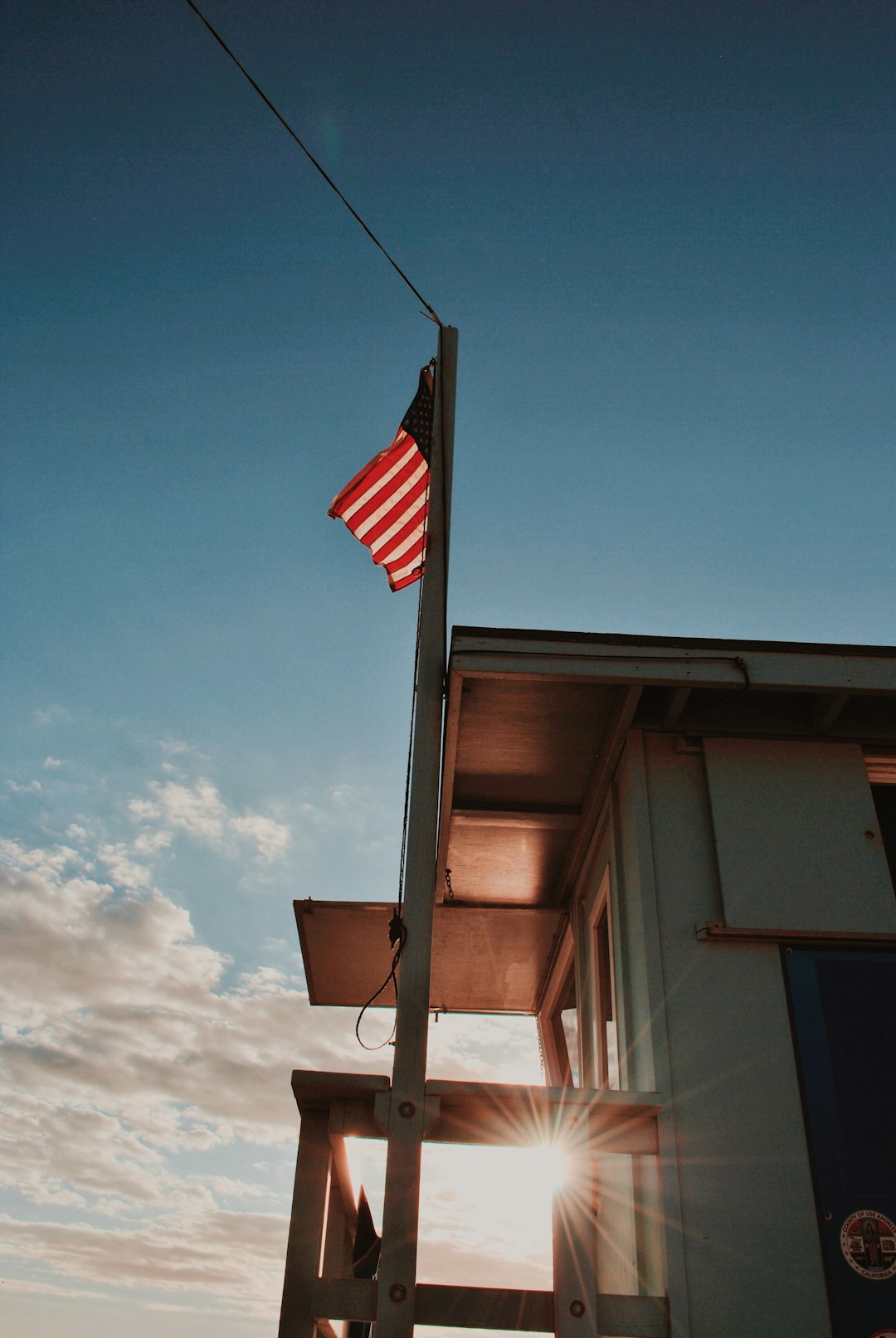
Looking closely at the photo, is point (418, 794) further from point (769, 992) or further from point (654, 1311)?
point (654, 1311)

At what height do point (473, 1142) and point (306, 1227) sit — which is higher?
point (473, 1142)

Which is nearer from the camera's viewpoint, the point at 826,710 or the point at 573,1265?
the point at 573,1265

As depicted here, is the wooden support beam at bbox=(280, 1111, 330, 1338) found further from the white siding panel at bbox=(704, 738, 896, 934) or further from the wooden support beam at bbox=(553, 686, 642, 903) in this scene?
the wooden support beam at bbox=(553, 686, 642, 903)

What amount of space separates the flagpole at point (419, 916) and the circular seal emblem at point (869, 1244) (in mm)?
1927

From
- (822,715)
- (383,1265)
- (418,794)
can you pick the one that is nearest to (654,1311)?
(383,1265)

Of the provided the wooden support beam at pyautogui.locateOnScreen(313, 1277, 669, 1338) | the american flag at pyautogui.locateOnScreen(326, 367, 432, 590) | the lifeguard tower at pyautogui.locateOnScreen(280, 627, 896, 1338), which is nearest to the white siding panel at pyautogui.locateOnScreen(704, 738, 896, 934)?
the lifeguard tower at pyautogui.locateOnScreen(280, 627, 896, 1338)

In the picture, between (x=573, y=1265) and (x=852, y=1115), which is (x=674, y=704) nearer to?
(x=852, y=1115)

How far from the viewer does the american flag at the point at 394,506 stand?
20.5 feet

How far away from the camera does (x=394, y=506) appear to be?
6.29m

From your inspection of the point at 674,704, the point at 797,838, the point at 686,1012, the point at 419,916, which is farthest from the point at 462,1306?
the point at 674,704

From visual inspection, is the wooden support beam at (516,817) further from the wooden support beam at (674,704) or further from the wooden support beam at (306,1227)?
the wooden support beam at (306,1227)

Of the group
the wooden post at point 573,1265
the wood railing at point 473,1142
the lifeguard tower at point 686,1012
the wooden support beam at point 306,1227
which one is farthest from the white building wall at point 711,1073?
the wooden support beam at point 306,1227

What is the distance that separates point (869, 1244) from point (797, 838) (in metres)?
1.91

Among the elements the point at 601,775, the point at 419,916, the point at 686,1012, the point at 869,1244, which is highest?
the point at 601,775
